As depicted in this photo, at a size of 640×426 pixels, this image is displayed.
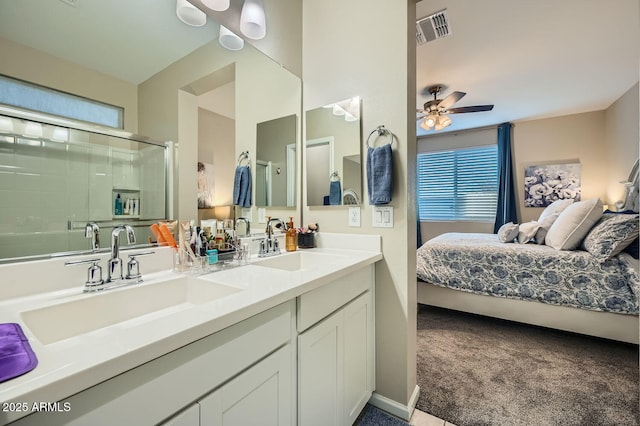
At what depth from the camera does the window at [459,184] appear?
4.82 m

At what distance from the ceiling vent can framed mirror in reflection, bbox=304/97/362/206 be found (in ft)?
3.76

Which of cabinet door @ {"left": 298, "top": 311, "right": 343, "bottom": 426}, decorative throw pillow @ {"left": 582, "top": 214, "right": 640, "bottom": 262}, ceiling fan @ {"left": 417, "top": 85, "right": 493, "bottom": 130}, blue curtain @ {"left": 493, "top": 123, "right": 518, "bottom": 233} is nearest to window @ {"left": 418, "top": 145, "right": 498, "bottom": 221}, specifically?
blue curtain @ {"left": 493, "top": 123, "right": 518, "bottom": 233}

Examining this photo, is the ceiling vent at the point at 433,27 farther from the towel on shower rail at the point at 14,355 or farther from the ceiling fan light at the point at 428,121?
the towel on shower rail at the point at 14,355

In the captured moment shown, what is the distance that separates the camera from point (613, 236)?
210 centimetres

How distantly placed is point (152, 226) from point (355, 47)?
1.46m

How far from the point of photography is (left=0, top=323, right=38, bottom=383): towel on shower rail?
0.42 meters

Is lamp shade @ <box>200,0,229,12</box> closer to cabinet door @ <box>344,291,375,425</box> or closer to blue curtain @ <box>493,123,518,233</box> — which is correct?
cabinet door @ <box>344,291,375,425</box>

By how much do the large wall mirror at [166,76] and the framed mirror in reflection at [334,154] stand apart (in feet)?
0.79

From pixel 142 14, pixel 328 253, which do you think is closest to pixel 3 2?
pixel 142 14

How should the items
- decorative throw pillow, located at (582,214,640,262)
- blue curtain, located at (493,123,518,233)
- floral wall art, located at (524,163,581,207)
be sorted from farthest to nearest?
blue curtain, located at (493,123,518,233) → floral wall art, located at (524,163,581,207) → decorative throw pillow, located at (582,214,640,262)

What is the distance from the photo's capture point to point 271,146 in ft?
5.84

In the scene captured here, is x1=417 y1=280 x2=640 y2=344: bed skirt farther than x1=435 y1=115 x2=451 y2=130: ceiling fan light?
No

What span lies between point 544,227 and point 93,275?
357 cm

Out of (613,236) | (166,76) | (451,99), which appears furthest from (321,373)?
(451,99)
